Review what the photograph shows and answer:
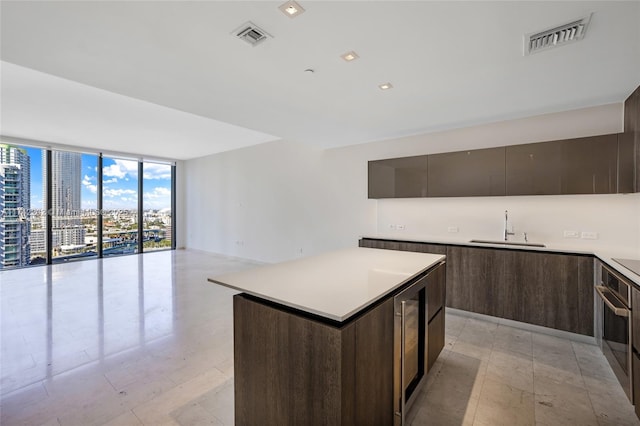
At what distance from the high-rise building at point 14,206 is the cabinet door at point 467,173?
8.80 meters

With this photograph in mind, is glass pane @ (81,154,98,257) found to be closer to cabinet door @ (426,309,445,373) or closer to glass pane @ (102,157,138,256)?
glass pane @ (102,157,138,256)

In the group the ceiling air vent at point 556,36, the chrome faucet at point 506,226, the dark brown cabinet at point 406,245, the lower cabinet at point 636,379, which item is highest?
the ceiling air vent at point 556,36

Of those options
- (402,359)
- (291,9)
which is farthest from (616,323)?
(291,9)

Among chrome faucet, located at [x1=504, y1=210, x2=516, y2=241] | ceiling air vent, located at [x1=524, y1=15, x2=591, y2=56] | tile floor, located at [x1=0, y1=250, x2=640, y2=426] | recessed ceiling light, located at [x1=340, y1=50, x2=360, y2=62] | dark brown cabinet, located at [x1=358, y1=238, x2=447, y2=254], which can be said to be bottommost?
tile floor, located at [x1=0, y1=250, x2=640, y2=426]

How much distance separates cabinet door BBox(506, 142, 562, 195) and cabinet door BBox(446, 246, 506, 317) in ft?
2.78

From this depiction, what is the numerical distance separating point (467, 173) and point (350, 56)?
96.0 inches

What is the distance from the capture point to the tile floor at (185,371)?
1870 millimetres

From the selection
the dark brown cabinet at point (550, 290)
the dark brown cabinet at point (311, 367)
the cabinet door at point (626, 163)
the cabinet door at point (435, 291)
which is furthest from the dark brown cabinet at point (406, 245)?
the dark brown cabinet at point (311, 367)

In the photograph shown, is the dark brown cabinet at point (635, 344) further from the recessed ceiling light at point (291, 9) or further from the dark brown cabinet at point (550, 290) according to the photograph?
the recessed ceiling light at point (291, 9)

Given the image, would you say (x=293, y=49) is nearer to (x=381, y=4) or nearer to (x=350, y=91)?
(x=381, y=4)

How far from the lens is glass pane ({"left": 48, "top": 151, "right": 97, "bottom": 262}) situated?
6.80 meters

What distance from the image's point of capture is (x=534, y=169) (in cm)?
326

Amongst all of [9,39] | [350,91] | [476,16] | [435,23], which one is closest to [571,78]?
[476,16]

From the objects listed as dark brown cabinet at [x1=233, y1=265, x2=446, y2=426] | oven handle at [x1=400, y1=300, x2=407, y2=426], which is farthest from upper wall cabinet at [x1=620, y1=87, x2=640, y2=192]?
dark brown cabinet at [x1=233, y1=265, x2=446, y2=426]
